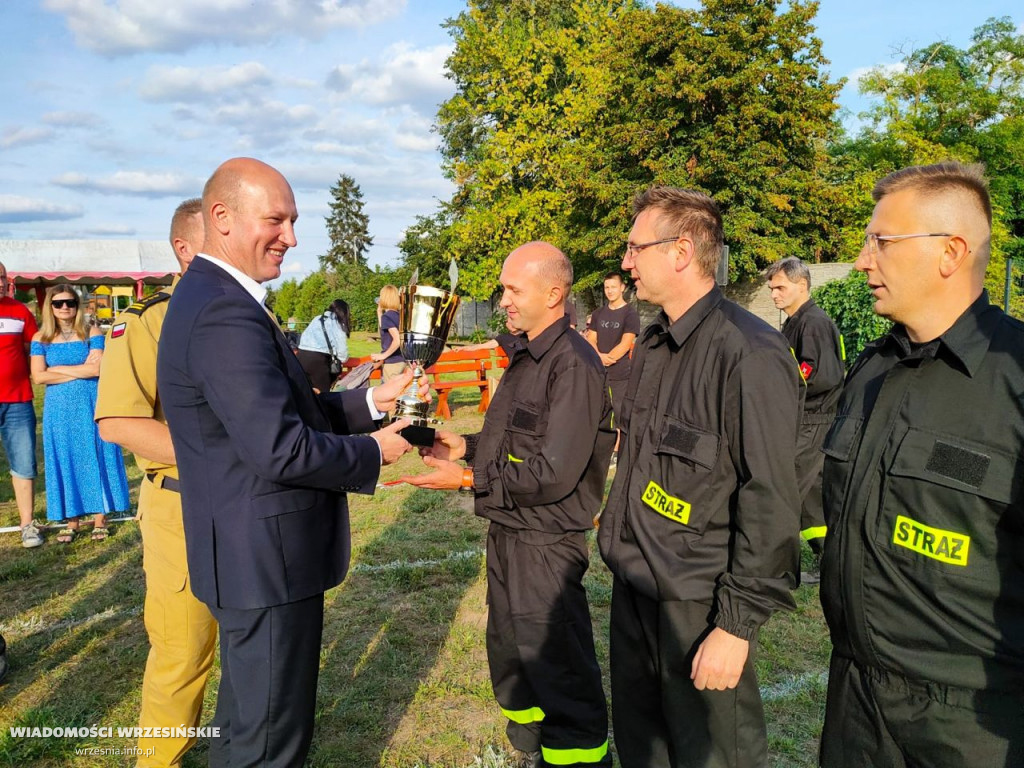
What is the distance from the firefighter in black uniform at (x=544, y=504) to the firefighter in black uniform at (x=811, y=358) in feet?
9.76

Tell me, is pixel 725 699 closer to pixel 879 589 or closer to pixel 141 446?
pixel 879 589

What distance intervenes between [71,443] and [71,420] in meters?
0.21

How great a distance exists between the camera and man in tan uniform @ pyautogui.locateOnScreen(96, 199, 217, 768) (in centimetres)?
281

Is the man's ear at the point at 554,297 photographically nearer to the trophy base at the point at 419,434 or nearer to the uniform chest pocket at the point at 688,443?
the trophy base at the point at 419,434

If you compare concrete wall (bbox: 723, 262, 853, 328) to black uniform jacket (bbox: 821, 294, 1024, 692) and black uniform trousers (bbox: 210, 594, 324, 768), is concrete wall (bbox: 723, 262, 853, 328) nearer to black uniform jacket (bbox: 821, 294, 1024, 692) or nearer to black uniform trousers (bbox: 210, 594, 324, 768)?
black uniform jacket (bbox: 821, 294, 1024, 692)

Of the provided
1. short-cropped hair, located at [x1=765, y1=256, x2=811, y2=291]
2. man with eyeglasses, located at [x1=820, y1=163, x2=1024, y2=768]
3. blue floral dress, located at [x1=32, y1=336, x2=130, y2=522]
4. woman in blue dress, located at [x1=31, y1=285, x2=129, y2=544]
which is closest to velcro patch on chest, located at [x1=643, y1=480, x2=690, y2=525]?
man with eyeglasses, located at [x1=820, y1=163, x2=1024, y2=768]

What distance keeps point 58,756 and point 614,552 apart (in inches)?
116

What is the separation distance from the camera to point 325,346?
8.16 m

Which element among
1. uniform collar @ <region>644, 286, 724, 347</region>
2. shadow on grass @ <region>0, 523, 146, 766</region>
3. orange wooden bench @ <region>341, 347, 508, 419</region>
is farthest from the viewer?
orange wooden bench @ <region>341, 347, 508, 419</region>

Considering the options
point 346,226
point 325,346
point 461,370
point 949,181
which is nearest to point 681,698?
point 949,181

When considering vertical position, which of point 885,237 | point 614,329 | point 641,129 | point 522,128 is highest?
point 522,128

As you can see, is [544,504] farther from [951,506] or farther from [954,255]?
[954,255]

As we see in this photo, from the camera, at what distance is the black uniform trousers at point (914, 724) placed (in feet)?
5.21

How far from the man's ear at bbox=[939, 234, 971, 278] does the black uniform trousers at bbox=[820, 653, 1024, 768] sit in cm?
102
